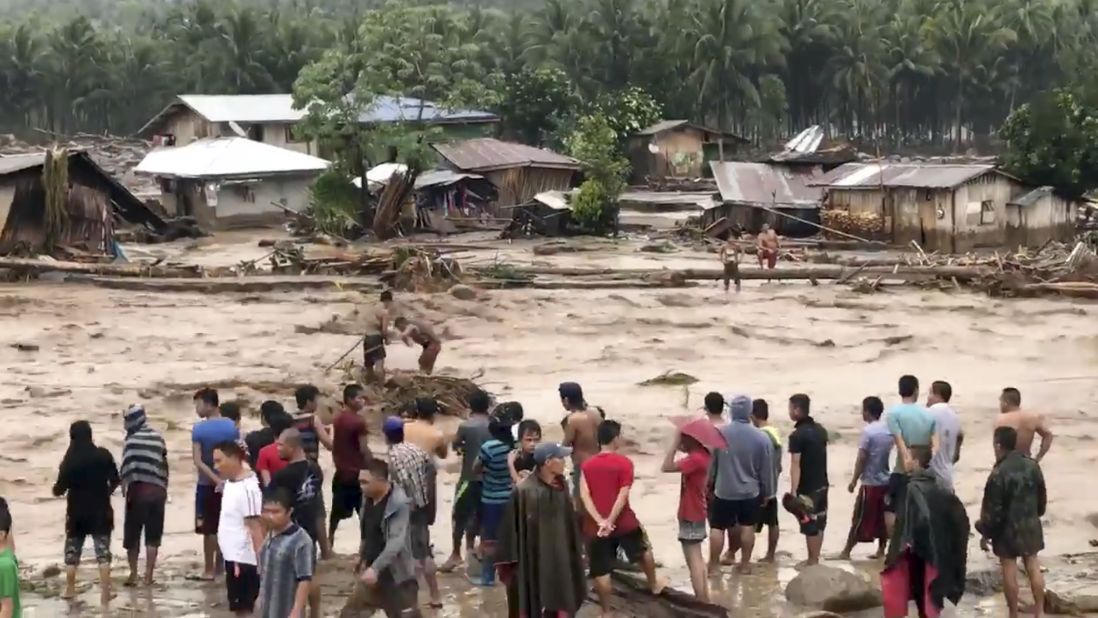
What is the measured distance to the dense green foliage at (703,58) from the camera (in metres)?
62.1

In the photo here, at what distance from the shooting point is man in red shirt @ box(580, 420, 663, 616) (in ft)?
26.2

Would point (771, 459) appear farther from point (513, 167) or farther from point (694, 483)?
point (513, 167)

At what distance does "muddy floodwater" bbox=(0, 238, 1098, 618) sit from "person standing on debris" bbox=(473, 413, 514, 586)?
1.27ft

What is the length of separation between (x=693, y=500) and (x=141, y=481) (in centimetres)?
347

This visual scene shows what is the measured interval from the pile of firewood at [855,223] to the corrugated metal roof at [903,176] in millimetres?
728

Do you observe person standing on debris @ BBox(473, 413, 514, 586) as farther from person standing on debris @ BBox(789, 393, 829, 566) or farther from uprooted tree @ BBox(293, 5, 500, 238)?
uprooted tree @ BBox(293, 5, 500, 238)

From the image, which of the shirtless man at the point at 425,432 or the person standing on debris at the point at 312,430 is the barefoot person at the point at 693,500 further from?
the person standing on debris at the point at 312,430

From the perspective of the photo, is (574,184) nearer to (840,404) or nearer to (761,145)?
(761,145)

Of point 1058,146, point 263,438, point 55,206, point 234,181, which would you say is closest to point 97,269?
point 55,206

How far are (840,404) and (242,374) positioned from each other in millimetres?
7643

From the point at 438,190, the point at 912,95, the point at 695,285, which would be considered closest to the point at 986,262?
the point at 695,285

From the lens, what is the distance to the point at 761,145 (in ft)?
217

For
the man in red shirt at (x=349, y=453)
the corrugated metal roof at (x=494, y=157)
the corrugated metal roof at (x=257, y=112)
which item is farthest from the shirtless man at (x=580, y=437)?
the corrugated metal roof at (x=257, y=112)

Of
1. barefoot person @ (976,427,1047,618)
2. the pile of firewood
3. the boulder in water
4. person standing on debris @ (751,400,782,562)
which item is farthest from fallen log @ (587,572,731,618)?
the pile of firewood
